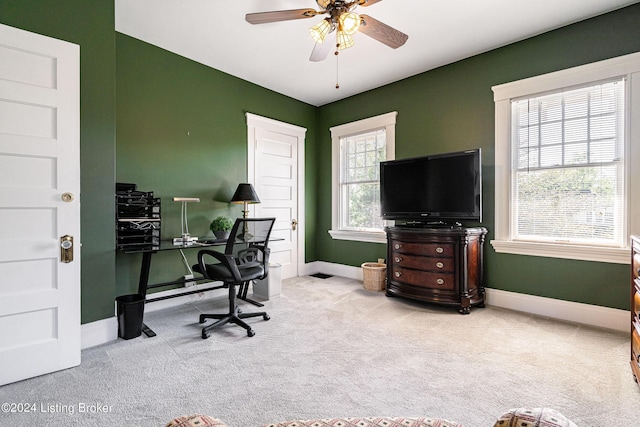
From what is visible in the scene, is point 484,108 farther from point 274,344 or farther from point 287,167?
point 274,344

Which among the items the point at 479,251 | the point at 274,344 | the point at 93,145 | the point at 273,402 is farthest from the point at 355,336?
the point at 93,145

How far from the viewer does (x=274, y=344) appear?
8.13 ft

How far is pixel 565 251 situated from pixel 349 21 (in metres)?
2.84

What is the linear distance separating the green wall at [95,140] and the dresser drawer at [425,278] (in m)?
2.86

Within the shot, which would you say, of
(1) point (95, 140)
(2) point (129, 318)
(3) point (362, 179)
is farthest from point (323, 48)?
(2) point (129, 318)

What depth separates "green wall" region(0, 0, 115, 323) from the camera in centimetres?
235

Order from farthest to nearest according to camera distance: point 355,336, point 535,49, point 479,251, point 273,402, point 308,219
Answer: point 308,219 < point 479,251 < point 535,49 < point 355,336 < point 273,402

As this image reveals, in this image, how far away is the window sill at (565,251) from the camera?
2.67 metres

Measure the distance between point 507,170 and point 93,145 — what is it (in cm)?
388

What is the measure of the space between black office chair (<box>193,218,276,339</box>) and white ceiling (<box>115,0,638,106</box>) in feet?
6.15

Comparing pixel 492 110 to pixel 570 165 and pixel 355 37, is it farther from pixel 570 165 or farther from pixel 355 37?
pixel 355 37

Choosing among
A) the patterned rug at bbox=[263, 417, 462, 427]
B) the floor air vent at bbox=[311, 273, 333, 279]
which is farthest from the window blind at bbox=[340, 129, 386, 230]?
the patterned rug at bbox=[263, 417, 462, 427]

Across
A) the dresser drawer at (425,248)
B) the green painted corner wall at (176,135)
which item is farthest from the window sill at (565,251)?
the green painted corner wall at (176,135)

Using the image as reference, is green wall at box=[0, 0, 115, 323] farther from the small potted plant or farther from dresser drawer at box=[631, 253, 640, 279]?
dresser drawer at box=[631, 253, 640, 279]
